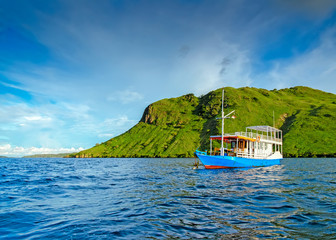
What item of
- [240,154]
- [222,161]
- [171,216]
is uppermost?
[240,154]

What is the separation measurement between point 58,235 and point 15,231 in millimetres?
2357

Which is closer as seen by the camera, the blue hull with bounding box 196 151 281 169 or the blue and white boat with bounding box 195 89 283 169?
the blue hull with bounding box 196 151 281 169

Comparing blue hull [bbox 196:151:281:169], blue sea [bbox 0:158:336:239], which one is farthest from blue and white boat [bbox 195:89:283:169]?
blue sea [bbox 0:158:336:239]

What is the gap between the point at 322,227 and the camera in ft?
29.9

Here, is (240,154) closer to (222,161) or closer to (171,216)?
(222,161)

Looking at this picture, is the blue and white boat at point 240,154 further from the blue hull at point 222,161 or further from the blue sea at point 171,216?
the blue sea at point 171,216

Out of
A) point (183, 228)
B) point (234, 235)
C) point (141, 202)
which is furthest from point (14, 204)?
point (234, 235)

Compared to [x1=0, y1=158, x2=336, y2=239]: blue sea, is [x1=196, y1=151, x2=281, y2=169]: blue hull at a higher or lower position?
higher

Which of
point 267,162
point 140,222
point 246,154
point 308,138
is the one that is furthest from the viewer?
point 308,138

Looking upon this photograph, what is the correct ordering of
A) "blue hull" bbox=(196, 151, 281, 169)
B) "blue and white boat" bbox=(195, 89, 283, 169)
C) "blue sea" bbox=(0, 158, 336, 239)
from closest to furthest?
"blue sea" bbox=(0, 158, 336, 239), "blue hull" bbox=(196, 151, 281, 169), "blue and white boat" bbox=(195, 89, 283, 169)

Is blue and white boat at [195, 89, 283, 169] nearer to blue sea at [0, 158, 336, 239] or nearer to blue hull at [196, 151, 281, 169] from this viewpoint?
blue hull at [196, 151, 281, 169]

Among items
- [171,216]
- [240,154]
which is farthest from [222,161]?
[171,216]

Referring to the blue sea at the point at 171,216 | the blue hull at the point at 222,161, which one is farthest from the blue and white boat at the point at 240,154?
the blue sea at the point at 171,216

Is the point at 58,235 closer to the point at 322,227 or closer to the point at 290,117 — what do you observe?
the point at 322,227
